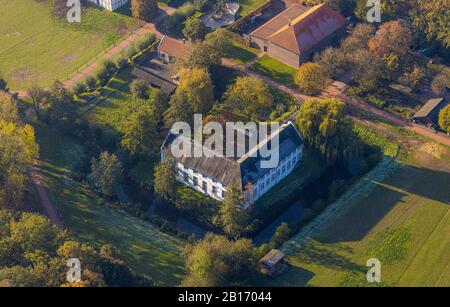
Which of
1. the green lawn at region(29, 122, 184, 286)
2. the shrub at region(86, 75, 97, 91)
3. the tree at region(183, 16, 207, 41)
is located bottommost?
the green lawn at region(29, 122, 184, 286)

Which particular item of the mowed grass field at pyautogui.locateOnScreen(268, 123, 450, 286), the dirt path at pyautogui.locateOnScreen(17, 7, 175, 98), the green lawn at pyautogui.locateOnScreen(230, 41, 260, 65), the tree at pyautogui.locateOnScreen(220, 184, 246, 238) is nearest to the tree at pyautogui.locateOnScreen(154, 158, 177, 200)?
the tree at pyautogui.locateOnScreen(220, 184, 246, 238)

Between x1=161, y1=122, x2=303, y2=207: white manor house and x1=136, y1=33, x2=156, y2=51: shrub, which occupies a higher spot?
x1=136, y1=33, x2=156, y2=51: shrub

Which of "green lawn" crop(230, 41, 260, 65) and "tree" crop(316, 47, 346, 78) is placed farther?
"green lawn" crop(230, 41, 260, 65)

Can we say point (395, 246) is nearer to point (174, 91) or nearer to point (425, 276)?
point (425, 276)

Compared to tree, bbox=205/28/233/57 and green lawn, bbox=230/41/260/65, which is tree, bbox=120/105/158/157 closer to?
tree, bbox=205/28/233/57

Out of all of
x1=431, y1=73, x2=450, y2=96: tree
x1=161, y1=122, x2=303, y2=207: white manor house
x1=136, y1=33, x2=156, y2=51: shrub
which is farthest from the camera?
x1=136, y1=33, x2=156, y2=51: shrub

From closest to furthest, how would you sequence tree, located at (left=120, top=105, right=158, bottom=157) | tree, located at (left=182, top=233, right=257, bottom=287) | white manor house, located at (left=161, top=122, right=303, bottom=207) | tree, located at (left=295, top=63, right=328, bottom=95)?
tree, located at (left=182, top=233, right=257, bottom=287)
white manor house, located at (left=161, top=122, right=303, bottom=207)
tree, located at (left=120, top=105, right=158, bottom=157)
tree, located at (left=295, top=63, right=328, bottom=95)
